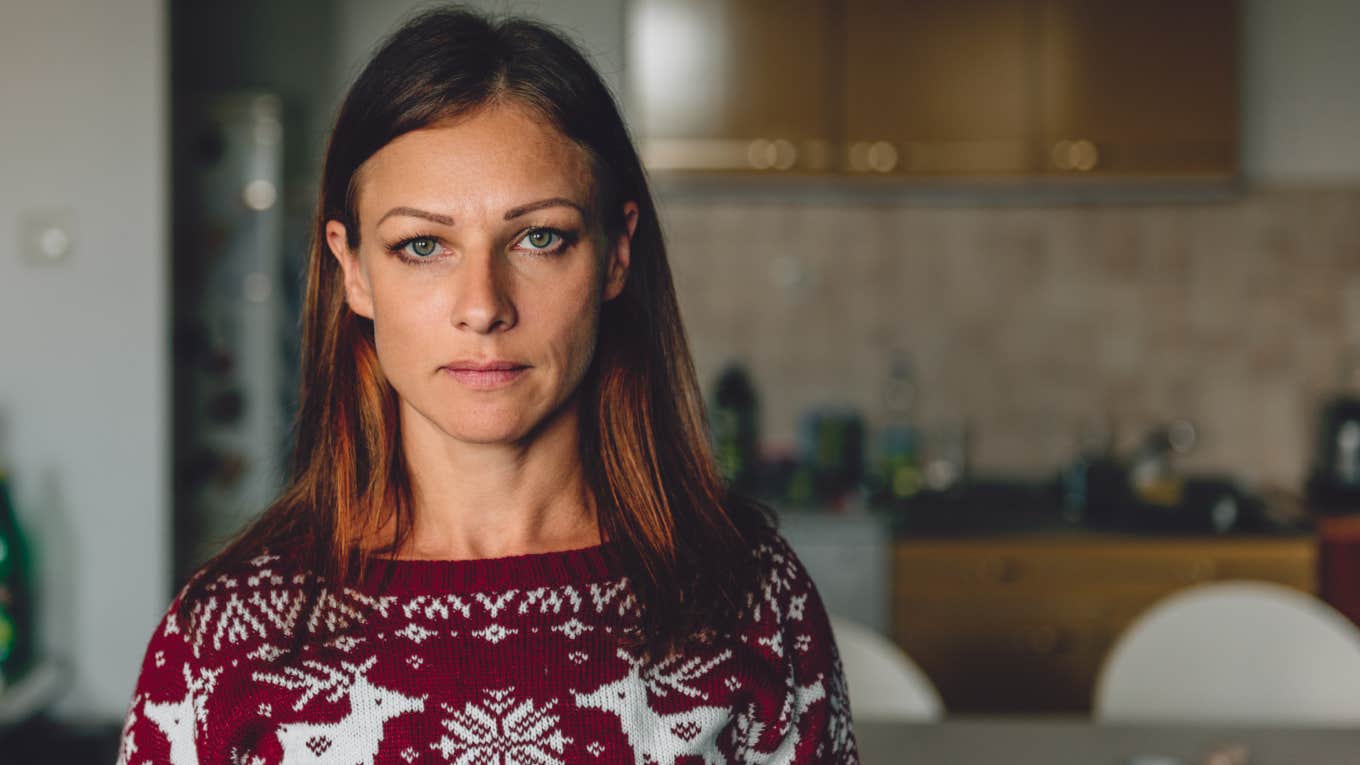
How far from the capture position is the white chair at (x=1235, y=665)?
2160 millimetres

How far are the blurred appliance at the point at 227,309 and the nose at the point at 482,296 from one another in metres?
2.34

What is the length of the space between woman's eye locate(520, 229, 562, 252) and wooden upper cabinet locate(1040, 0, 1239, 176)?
9.00 feet

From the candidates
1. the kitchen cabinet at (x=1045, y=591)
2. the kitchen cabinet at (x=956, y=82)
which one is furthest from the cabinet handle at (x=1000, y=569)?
the kitchen cabinet at (x=956, y=82)

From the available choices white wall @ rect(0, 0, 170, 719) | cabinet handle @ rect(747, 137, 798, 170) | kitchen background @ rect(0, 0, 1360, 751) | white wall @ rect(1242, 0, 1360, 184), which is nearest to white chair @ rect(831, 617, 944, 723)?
kitchen background @ rect(0, 0, 1360, 751)

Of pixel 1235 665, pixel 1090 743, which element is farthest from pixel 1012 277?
pixel 1090 743

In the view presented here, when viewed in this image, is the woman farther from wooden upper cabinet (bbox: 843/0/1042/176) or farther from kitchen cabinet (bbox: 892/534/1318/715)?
wooden upper cabinet (bbox: 843/0/1042/176)

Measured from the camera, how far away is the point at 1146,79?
11.4ft

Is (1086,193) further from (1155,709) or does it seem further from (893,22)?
(1155,709)

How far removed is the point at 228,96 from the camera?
3570 millimetres

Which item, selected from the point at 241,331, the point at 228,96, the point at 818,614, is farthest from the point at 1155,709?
the point at 228,96

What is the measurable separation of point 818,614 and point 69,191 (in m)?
2.24

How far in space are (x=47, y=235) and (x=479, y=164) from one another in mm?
2174

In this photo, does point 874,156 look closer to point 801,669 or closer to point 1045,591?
point 1045,591

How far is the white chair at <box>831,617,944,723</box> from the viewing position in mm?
2064
